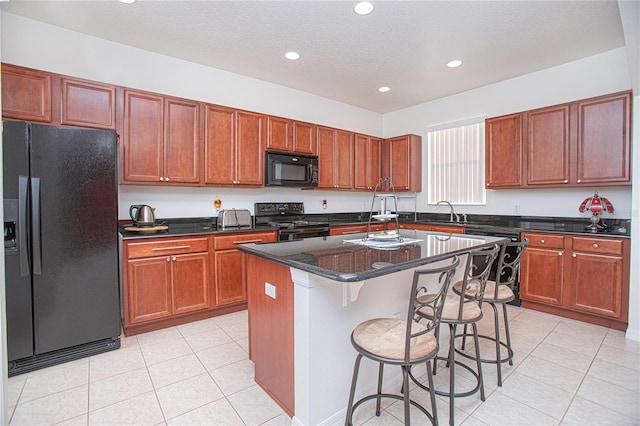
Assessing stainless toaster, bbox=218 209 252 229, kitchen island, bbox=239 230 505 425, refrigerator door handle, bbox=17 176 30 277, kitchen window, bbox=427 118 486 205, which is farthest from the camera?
kitchen window, bbox=427 118 486 205

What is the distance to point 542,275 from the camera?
11.4 ft

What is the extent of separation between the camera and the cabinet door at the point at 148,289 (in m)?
2.85

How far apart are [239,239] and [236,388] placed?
1674mm

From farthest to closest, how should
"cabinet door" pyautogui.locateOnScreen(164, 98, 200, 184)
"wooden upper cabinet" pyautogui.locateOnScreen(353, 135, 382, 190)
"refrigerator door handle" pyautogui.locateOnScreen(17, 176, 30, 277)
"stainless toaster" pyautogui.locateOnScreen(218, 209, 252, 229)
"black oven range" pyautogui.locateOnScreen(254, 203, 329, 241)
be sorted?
"wooden upper cabinet" pyautogui.locateOnScreen(353, 135, 382, 190), "black oven range" pyautogui.locateOnScreen(254, 203, 329, 241), "stainless toaster" pyautogui.locateOnScreen(218, 209, 252, 229), "cabinet door" pyautogui.locateOnScreen(164, 98, 200, 184), "refrigerator door handle" pyautogui.locateOnScreen(17, 176, 30, 277)

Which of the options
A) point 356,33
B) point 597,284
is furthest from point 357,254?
point 597,284

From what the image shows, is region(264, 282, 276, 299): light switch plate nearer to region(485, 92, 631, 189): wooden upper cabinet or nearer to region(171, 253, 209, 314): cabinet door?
region(171, 253, 209, 314): cabinet door

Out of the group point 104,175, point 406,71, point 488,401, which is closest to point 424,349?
point 488,401

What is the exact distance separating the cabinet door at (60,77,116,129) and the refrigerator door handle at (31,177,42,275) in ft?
2.47

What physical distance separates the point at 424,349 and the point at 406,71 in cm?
349

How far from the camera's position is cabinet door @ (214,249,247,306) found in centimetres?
334

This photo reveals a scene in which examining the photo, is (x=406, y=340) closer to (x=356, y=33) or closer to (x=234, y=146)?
(x=356, y=33)

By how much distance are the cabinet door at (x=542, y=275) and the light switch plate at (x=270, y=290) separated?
3.17m

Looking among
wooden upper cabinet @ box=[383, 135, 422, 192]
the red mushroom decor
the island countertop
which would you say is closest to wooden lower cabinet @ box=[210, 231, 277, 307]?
the island countertop

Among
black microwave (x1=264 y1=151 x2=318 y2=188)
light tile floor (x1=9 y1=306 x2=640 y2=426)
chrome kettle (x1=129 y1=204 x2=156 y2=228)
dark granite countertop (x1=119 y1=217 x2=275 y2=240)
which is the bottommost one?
light tile floor (x1=9 y1=306 x2=640 y2=426)
